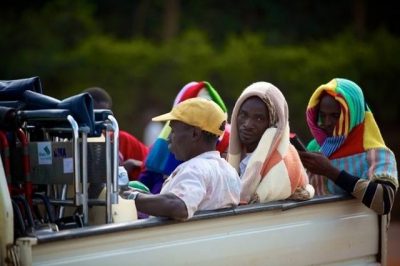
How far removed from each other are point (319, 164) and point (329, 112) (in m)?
0.50

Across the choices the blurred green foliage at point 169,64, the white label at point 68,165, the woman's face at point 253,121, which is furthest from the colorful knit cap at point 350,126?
the blurred green foliage at point 169,64

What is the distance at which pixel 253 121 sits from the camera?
19.0ft

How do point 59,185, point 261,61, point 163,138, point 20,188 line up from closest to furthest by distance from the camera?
point 20,188 < point 59,185 < point 163,138 < point 261,61

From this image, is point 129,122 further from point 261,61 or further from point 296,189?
point 296,189

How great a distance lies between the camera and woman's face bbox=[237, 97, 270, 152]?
5770 mm

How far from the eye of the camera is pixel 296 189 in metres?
5.52

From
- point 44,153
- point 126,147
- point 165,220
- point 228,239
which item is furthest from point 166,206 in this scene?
point 126,147

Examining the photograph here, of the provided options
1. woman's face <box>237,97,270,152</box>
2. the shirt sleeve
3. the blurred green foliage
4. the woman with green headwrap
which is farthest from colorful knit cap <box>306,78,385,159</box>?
the blurred green foliage

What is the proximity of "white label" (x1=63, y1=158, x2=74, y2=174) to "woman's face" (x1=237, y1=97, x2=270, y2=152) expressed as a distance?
1334mm

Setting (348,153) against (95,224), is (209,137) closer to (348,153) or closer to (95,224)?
(95,224)

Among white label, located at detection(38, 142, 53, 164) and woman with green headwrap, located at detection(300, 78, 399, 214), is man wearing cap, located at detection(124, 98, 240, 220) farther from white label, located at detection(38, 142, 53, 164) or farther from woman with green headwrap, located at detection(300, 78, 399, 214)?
woman with green headwrap, located at detection(300, 78, 399, 214)

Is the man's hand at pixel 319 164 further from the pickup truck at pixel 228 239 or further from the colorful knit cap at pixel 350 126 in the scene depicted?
the colorful knit cap at pixel 350 126

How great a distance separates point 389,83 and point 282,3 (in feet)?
12.0

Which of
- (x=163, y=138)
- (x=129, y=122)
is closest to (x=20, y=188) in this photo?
(x=163, y=138)
